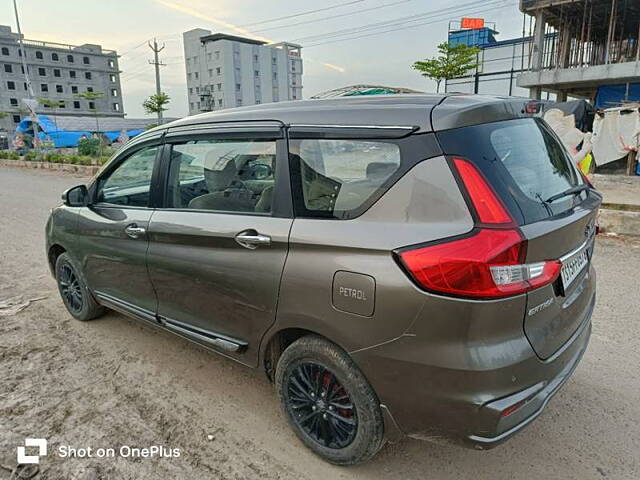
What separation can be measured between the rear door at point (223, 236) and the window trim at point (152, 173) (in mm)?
94

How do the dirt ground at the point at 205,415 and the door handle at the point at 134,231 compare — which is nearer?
the dirt ground at the point at 205,415

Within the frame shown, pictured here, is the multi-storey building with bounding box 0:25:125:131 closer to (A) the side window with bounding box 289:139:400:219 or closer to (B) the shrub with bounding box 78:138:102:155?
(B) the shrub with bounding box 78:138:102:155

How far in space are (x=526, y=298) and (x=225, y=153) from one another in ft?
6.34

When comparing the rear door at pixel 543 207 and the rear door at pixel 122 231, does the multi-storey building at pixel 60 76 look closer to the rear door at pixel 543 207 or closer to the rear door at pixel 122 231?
the rear door at pixel 122 231

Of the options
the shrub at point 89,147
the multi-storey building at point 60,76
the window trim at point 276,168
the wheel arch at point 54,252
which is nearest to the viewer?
the window trim at point 276,168

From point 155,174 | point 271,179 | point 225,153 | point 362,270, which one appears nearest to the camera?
point 362,270

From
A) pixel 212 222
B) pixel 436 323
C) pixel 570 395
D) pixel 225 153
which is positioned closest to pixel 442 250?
pixel 436 323

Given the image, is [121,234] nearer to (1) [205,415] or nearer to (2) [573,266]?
(1) [205,415]

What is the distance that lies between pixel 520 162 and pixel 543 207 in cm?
24

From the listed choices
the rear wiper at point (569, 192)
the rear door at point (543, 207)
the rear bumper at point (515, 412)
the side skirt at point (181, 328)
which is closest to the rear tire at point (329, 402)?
the side skirt at point (181, 328)

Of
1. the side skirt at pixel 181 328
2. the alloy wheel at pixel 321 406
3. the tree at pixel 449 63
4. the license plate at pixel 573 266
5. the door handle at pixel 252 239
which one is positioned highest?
the tree at pixel 449 63

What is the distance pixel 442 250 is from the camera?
1.74 m

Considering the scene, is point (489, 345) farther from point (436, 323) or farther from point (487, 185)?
point (487, 185)

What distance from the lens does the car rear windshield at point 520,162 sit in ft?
5.99
